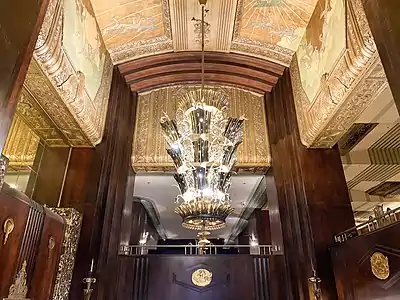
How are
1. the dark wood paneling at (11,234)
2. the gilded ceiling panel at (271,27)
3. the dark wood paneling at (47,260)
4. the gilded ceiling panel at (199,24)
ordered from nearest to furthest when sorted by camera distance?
the dark wood paneling at (11,234)
the dark wood paneling at (47,260)
the gilded ceiling panel at (271,27)
the gilded ceiling panel at (199,24)

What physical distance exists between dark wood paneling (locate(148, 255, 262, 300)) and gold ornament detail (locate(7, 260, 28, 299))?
2.91m

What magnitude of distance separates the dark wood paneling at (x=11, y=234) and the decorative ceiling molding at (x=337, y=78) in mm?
3579

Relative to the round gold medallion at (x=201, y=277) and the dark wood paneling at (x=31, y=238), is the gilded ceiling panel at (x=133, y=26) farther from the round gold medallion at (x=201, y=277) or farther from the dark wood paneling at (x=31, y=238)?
the round gold medallion at (x=201, y=277)

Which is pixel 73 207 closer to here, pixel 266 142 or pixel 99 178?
pixel 99 178

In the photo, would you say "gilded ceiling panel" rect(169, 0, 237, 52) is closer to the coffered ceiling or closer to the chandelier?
the chandelier

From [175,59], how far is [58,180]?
319cm

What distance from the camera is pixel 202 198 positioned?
3842mm

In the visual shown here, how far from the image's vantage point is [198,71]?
20.8ft

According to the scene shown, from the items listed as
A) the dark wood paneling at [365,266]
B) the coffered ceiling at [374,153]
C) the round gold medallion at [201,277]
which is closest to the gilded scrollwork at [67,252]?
the round gold medallion at [201,277]

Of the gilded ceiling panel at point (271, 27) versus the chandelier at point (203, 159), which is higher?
the gilded ceiling panel at point (271, 27)

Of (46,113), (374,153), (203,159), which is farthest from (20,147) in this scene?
(374,153)

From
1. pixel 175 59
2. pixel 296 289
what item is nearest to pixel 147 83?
pixel 175 59

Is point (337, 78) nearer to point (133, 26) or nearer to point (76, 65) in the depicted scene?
point (76, 65)

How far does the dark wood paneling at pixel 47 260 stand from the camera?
309 centimetres
